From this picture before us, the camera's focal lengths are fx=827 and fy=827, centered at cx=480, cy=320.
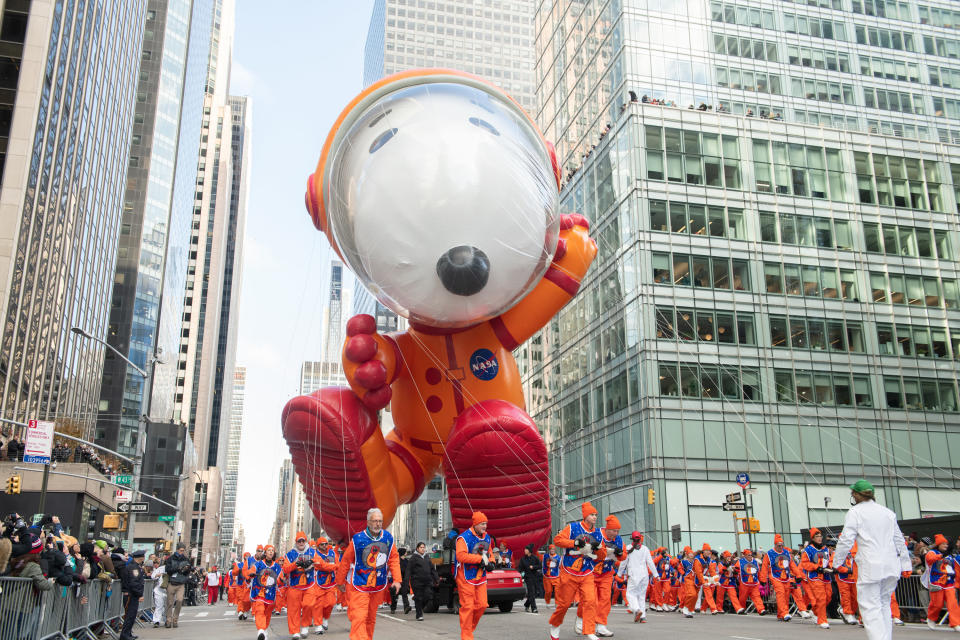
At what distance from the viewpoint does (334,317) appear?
14.1 m

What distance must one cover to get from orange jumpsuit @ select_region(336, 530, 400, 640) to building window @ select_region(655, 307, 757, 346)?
2457 cm

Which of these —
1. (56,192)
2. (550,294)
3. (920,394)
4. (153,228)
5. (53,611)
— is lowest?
(53,611)

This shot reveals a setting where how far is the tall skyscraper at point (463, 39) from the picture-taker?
12700 centimetres

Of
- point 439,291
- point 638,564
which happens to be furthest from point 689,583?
point 439,291

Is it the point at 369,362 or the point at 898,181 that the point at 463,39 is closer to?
the point at 898,181

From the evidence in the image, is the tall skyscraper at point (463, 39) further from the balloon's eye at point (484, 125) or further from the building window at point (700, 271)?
the balloon's eye at point (484, 125)

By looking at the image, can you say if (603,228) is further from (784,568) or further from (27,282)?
(27,282)

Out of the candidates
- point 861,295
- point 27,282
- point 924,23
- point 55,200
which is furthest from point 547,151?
point 924,23

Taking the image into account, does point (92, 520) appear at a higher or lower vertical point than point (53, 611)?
higher

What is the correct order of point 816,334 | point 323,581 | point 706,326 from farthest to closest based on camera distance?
point 816,334 → point 706,326 → point 323,581

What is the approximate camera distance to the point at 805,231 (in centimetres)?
3547

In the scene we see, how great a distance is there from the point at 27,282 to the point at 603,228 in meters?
25.3

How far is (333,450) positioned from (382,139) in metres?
4.49

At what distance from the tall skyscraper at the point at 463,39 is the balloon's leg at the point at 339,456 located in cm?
Answer: 11918
